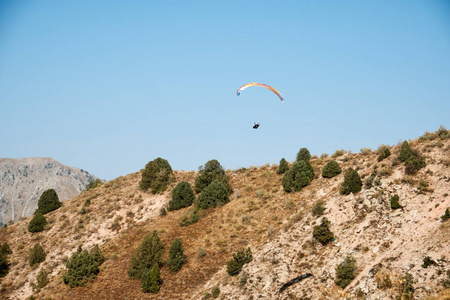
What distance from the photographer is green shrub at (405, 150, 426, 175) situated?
139ft

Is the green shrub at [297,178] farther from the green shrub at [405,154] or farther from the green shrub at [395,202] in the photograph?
the green shrub at [395,202]

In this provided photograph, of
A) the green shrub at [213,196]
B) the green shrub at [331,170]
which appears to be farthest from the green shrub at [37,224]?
the green shrub at [331,170]

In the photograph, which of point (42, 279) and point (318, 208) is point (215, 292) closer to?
point (318, 208)

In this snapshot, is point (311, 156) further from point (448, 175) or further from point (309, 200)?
point (448, 175)

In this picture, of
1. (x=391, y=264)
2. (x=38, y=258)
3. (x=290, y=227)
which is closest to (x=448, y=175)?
(x=391, y=264)

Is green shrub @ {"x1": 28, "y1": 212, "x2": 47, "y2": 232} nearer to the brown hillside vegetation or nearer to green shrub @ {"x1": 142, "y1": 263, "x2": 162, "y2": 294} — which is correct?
the brown hillside vegetation

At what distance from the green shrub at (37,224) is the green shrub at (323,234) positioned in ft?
141

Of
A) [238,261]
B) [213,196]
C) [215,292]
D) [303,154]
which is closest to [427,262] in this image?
[238,261]

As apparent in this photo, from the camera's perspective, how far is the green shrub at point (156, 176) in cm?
6549

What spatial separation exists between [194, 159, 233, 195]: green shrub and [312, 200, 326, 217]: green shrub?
17.7 meters

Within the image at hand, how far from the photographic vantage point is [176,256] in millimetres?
45094

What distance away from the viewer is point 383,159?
49.9 meters

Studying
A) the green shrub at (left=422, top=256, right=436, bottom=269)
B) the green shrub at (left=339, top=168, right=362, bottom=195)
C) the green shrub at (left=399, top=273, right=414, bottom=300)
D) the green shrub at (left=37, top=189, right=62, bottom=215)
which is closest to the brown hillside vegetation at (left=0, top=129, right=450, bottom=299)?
the green shrub at (left=399, top=273, right=414, bottom=300)

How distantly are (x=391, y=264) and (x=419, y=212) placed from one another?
735cm
